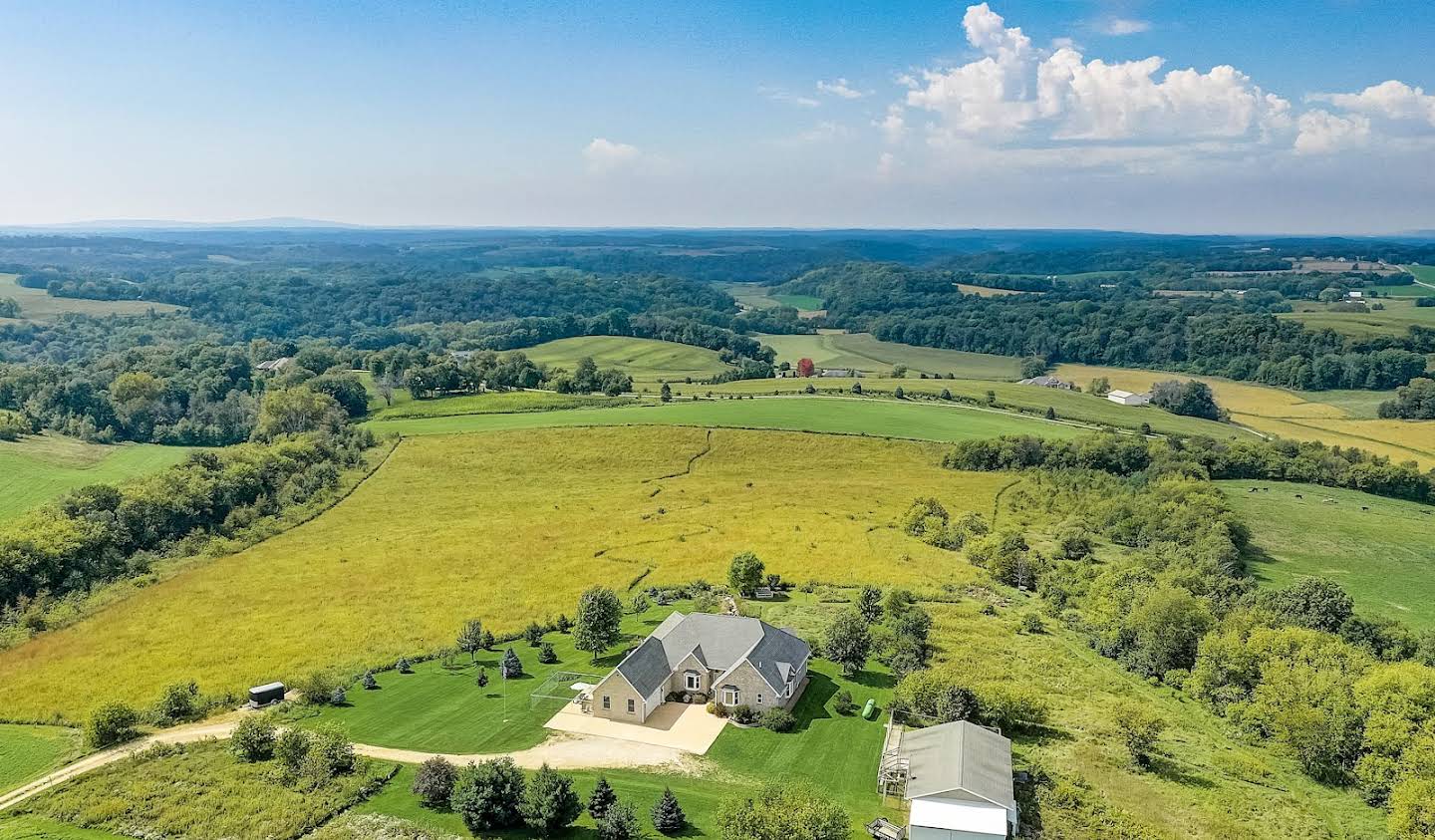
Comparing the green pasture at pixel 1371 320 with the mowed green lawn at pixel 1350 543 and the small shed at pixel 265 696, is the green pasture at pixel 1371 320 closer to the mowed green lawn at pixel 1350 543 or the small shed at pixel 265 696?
the mowed green lawn at pixel 1350 543

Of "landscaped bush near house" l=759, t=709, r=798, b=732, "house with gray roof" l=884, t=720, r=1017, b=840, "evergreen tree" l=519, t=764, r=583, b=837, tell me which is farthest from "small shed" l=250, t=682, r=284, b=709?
"house with gray roof" l=884, t=720, r=1017, b=840

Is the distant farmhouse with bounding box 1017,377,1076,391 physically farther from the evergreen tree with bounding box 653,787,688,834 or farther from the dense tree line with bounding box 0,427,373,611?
the evergreen tree with bounding box 653,787,688,834

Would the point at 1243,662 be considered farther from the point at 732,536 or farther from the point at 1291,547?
the point at 732,536

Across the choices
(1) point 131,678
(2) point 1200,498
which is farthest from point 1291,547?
(1) point 131,678

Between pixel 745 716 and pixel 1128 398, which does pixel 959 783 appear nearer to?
pixel 745 716

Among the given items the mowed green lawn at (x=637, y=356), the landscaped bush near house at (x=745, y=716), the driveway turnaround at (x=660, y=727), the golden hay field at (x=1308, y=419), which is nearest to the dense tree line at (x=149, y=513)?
the driveway turnaround at (x=660, y=727)

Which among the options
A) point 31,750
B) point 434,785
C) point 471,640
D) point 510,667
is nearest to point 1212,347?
point 471,640
